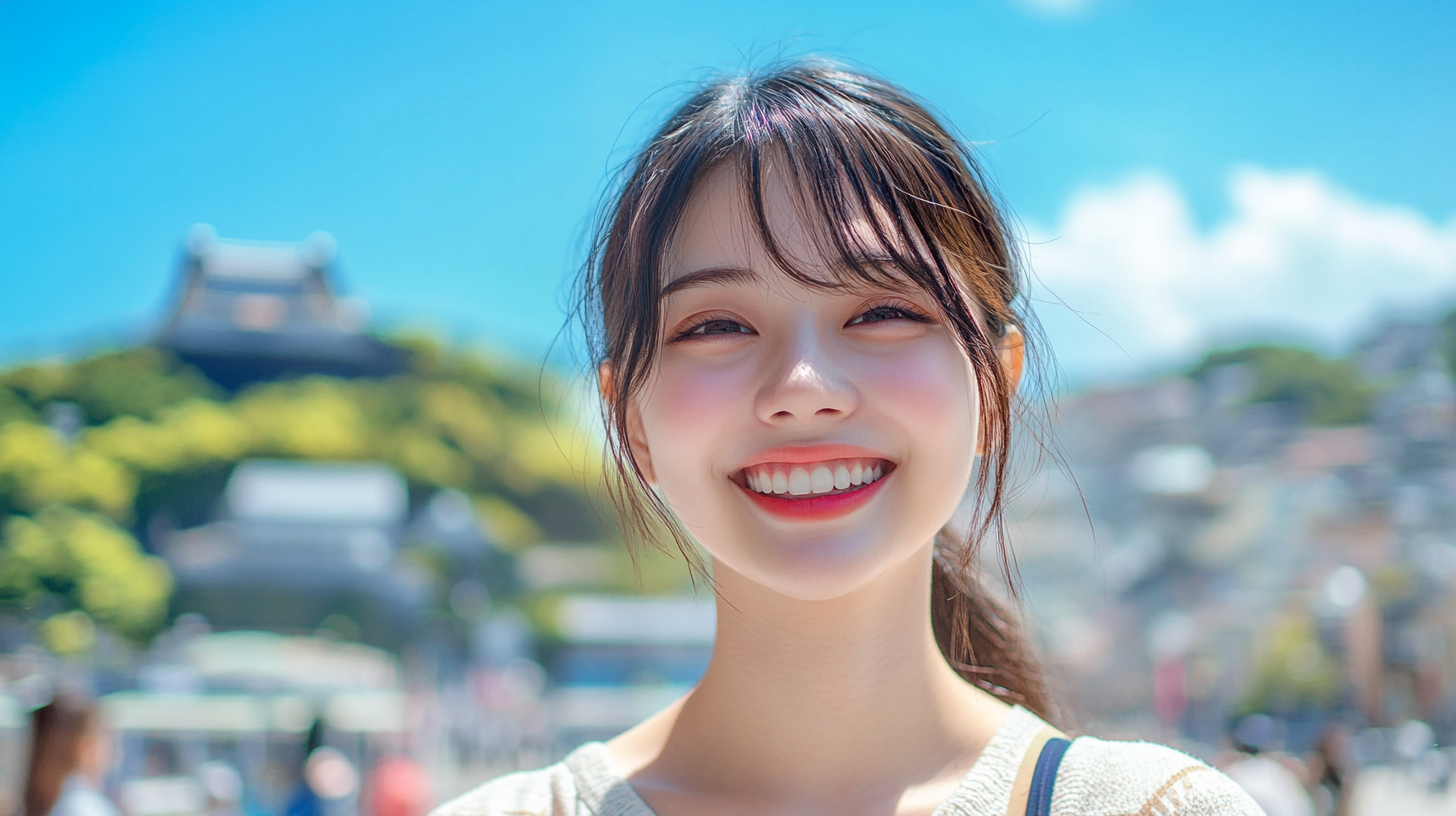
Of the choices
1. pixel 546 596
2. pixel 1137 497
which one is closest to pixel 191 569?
pixel 546 596

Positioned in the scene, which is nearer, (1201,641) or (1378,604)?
(1378,604)

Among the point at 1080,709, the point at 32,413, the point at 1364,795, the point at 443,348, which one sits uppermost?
the point at 443,348

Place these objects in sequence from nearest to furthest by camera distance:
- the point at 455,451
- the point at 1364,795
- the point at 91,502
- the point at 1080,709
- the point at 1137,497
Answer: the point at 1080,709 → the point at 1364,795 → the point at 91,502 → the point at 455,451 → the point at 1137,497

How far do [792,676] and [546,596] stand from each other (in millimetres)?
17619

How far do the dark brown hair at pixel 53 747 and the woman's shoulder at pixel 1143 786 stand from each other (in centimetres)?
254

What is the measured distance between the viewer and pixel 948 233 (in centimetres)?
84

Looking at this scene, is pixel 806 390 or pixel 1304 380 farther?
pixel 1304 380

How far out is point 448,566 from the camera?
1825cm

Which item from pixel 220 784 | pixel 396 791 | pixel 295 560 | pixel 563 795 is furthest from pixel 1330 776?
pixel 295 560

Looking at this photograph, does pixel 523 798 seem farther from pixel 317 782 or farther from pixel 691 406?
pixel 317 782

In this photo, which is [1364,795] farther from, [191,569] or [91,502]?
[91,502]

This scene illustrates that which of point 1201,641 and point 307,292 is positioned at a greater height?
point 307,292

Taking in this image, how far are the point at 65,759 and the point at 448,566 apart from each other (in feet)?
52.6

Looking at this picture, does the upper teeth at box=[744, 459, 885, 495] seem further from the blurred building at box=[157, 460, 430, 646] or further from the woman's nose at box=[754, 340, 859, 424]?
the blurred building at box=[157, 460, 430, 646]
